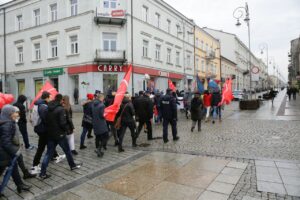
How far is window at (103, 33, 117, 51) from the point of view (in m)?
22.0

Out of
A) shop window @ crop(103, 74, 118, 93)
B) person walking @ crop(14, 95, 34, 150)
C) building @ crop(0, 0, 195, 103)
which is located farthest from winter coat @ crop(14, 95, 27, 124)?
shop window @ crop(103, 74, 118, 93)

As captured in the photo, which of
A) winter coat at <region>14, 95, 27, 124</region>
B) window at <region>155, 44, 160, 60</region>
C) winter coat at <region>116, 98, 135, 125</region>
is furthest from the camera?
window at <region>155, 44, 160, 60</region>

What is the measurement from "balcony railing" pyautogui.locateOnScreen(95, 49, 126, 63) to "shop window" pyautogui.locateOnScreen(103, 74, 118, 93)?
1372mm

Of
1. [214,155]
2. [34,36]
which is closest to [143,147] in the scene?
[214,155]

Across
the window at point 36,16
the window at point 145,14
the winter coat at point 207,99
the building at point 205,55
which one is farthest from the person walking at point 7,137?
the building at point 205,55

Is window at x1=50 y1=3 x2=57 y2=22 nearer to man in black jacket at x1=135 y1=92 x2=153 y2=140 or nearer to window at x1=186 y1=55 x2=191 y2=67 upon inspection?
window at x1=186 y1=55 x2=191 y2=67

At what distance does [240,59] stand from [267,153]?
65118 mm

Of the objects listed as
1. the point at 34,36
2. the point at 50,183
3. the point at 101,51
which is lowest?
the point at 50,183

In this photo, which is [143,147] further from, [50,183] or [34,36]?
[34,36]

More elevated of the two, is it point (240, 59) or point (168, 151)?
point (240, 59)

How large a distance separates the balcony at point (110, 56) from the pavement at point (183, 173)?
45.4 ft

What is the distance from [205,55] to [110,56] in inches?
934

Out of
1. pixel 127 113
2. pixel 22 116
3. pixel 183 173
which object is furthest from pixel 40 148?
pixel 183 173

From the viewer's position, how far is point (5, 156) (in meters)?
4.10
